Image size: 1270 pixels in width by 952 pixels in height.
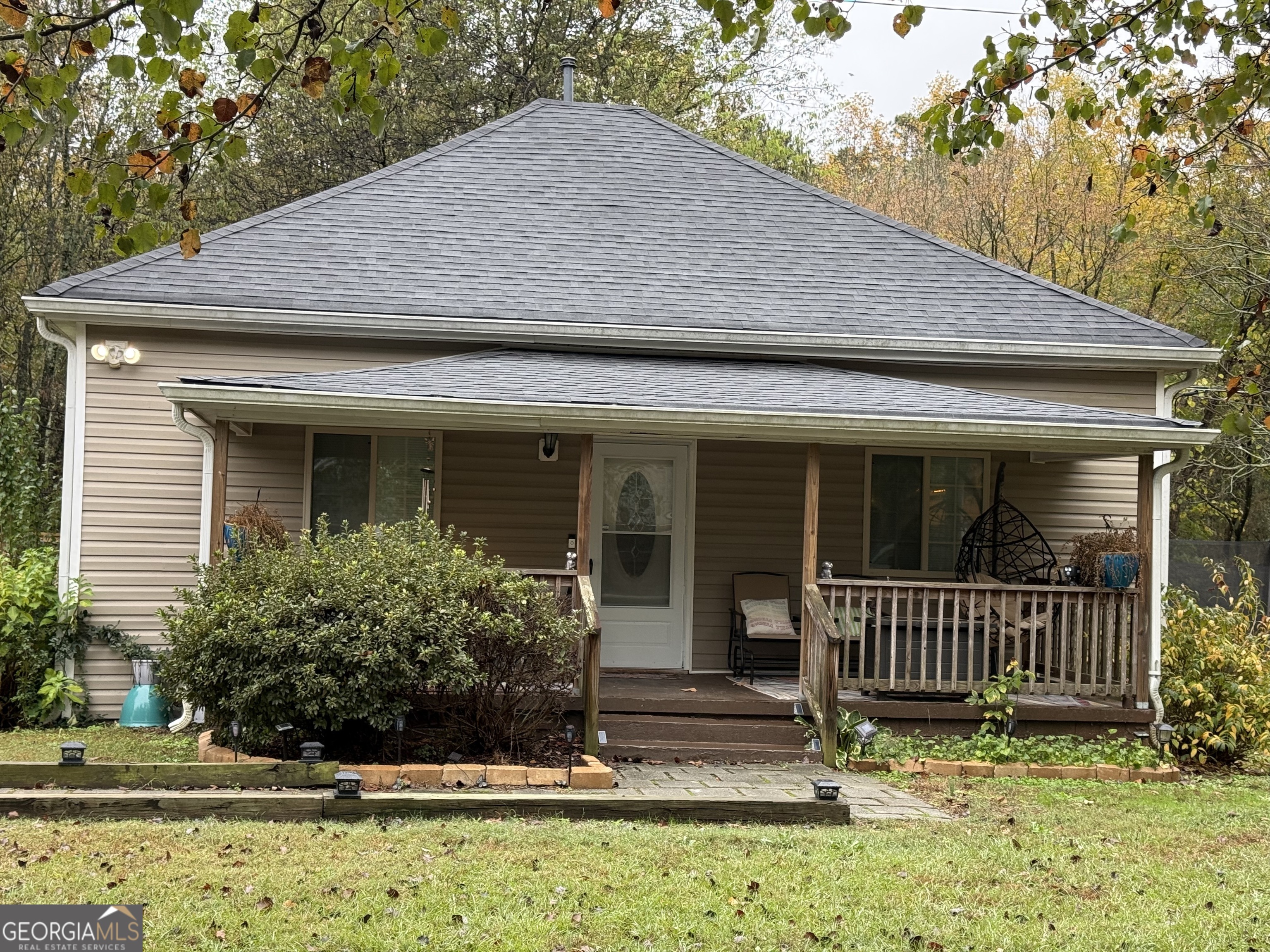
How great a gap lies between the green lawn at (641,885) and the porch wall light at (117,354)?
230 inches

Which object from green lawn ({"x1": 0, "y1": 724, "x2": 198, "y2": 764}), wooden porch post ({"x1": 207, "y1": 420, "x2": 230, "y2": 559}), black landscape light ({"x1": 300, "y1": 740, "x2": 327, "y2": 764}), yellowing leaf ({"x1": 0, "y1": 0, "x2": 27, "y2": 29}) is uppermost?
yellowing leaf ({"x1": 0, "y1": 0, "x2": 27, "y2": 29})

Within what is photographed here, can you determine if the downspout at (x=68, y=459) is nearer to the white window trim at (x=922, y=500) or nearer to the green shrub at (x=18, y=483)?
the green shrub at (x=18, y=483)

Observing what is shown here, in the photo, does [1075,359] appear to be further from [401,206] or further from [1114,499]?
[401,206]

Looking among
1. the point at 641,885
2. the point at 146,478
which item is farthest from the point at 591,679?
the point at 146,478

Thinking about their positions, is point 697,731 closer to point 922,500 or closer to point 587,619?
point 587,619

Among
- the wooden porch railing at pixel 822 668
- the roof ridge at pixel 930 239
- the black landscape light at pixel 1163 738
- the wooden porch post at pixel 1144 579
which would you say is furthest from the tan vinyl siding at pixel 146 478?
the black landscape light at pixel 1163 738

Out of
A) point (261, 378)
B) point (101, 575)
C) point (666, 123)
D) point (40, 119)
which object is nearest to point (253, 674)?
point (261, 378)

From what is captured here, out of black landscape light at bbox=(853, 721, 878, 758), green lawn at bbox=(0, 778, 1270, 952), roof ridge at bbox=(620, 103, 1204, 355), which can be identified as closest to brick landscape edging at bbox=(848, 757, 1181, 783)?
black landscape light at bbox=(853, 721, 878, 758)

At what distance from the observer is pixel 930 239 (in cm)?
1327

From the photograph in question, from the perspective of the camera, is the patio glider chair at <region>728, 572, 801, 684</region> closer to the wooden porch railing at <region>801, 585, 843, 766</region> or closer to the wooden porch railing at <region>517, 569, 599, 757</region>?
the wooden porch railing at <region>801, 585, 843, 766</region>

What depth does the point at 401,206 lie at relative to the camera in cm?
1262

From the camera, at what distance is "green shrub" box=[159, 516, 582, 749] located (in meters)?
7.48

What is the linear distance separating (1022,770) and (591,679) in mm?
3310

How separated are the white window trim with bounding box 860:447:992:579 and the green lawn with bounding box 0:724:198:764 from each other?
6369 mm
